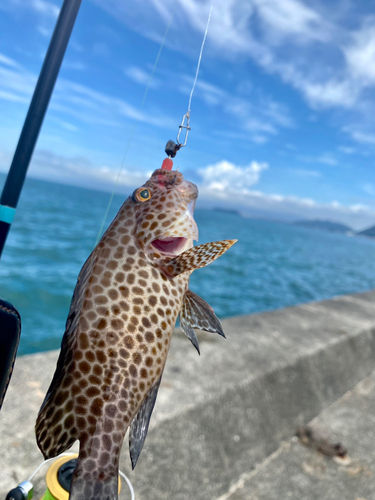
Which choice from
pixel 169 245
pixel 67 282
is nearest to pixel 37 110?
pixel 169 245

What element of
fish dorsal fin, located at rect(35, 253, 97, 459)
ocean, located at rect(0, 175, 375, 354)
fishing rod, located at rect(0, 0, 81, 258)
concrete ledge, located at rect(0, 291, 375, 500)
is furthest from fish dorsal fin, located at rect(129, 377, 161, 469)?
ocean, located at rect(0, 175, 375, 354)

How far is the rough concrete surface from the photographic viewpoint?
3.61m

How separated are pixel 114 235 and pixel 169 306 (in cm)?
31

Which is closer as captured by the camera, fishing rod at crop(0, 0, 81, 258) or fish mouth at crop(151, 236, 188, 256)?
fish mouth at crop(151, 236, 188, 256)

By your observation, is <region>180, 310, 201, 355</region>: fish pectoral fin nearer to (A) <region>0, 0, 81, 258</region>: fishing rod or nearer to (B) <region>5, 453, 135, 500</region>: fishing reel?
(B) <region>5, 453, 135, 500</region>: fishing reel

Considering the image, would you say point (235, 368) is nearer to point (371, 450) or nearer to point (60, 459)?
point (371, 450)

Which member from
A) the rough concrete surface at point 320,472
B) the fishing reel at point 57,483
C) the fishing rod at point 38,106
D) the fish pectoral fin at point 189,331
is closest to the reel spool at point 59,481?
the fishing reel at point 57,483

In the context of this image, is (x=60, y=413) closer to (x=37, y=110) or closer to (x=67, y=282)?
(x=37, y=110)

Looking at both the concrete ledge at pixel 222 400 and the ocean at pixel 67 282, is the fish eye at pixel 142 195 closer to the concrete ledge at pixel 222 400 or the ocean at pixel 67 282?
the concrete ledge at pixel 222 400

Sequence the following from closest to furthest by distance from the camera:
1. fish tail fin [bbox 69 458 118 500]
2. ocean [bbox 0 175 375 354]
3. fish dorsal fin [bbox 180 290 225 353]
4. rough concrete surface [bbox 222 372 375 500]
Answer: fish tail fin [bbox 69 458 118 500]
fish dorsal fin [bbox 180 290 225 353]
rough concrete surface [bbox 222 372 375 500]
ocean [bbox 0 175 375 354]

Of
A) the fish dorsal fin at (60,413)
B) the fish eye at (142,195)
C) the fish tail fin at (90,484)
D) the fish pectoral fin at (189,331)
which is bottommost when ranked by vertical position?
the fish tail fin at (90,484)

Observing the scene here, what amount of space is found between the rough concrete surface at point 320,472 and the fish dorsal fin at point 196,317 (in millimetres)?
2808

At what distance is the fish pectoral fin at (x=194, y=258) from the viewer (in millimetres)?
1249

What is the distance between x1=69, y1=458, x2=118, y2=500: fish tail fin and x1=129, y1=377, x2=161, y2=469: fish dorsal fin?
0.31 ft
